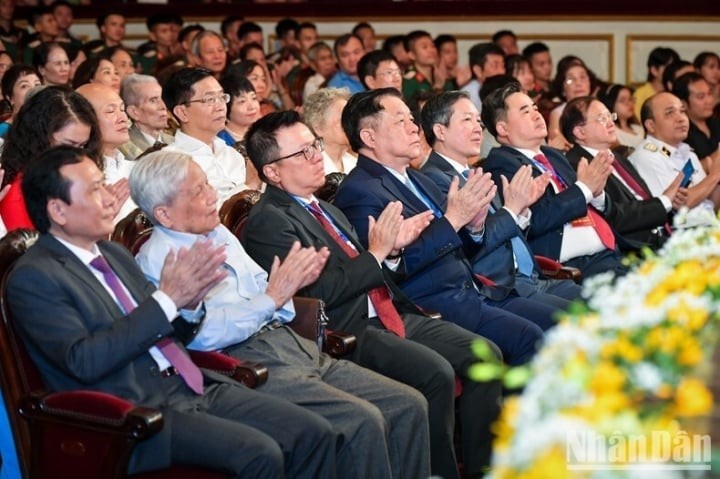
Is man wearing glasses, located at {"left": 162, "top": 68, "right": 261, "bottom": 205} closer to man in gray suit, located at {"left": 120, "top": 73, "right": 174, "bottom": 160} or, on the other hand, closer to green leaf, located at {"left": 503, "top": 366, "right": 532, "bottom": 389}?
man in gray suit, located at {"left": 120, "top": 73, "right": 174, "bottom": 160}

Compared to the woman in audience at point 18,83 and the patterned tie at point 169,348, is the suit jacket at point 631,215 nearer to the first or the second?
the woman in audience at point 18,83

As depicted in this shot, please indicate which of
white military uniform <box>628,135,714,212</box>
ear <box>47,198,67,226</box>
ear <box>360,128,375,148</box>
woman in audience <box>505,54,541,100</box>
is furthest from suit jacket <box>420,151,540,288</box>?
woman in audience <box>505,54,541,100</box>

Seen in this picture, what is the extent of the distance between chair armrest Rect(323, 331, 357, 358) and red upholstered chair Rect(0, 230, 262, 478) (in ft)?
2.44

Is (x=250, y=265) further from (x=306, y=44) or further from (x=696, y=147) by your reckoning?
(x=306, y=44)

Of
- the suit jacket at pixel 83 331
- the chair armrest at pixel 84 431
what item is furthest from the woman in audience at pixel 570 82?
the chair armrest at pixel 84 431

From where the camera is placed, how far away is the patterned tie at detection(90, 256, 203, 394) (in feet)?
10.0

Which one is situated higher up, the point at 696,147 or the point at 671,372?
the point at 696,147

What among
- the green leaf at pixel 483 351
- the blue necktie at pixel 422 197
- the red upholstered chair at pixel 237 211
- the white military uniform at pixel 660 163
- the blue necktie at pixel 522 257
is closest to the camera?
the green leaf at pixel 483 351

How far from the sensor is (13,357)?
3.00 metres

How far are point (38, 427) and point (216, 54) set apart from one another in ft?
16.0

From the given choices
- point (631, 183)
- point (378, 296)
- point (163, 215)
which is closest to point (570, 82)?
point (631, 183)

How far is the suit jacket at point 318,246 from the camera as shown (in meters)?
3.71

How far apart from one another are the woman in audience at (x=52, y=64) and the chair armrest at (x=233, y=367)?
340 centimetres

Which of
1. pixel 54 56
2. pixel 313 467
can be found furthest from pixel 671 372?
pixel 54 56
